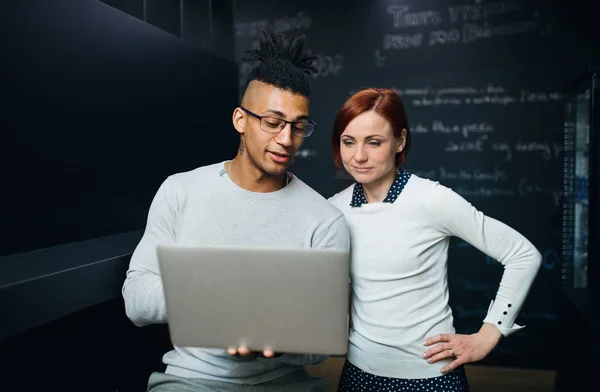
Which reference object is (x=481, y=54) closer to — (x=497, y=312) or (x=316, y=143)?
(x=316, y=143)

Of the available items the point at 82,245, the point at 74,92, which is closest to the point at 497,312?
the point at 82,245

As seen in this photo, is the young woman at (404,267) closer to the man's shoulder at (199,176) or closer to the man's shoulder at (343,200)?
the man's shoulder at (343,200)

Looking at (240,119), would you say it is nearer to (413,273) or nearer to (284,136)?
(284,136)

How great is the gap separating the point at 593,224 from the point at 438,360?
187 cm

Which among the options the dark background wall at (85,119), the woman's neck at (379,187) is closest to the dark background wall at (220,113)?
the dark background wall at (85,119)

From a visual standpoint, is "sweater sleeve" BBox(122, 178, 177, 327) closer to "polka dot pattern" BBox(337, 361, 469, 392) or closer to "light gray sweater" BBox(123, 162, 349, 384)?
"light gray sweater" BBox(123, 162, 349, 384)

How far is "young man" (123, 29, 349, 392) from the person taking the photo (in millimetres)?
1632

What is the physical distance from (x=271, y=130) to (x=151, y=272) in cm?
51

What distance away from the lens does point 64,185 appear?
6.11 ft

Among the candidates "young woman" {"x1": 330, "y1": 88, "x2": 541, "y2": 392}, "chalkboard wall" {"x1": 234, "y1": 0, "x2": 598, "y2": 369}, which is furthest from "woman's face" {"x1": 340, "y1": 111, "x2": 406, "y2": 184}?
"chalkboard wall" {"x1": 234, "y1": 0, "x2": 598, "y2": 369}

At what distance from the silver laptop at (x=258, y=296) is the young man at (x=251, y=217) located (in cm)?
34

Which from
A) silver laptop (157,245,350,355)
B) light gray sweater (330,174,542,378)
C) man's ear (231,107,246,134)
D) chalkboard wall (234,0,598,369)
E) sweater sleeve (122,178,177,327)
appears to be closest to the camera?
silver laptop (157,245,350,355)

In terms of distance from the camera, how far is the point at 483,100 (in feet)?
12.5

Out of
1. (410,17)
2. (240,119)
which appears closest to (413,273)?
(240,119)
